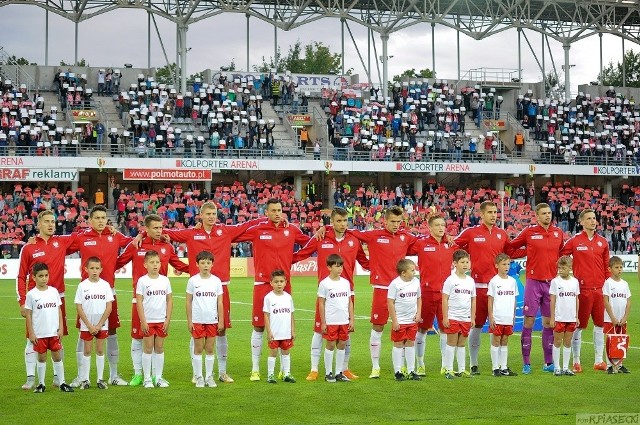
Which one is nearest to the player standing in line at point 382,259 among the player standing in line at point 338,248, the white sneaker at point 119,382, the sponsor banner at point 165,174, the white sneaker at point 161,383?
the player standing in line at point 338,248

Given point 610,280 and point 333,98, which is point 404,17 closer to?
point 333,98

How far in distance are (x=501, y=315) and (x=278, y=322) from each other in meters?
3.03

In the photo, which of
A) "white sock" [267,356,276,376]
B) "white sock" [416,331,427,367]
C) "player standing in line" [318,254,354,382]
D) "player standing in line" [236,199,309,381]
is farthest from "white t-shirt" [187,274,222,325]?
"white sock" [416,331,427,367]

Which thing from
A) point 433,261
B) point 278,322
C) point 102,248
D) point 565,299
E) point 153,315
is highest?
point 102,248

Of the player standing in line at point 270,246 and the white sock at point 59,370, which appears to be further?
the player standing in line at point 270,246

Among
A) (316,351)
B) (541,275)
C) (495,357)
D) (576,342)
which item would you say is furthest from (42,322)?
(576,342)

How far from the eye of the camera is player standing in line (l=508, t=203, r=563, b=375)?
1433 cm

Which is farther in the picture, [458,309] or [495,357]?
[495,357]

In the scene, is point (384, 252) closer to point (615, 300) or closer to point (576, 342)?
point (576, 342)

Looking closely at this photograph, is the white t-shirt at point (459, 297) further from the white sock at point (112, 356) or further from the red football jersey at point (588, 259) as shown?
the white sock at point (112, 356)

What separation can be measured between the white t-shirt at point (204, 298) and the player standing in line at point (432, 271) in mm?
2910

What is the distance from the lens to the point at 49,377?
1377cm

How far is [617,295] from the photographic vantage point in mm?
14617

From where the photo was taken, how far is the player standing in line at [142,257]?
1317cm
